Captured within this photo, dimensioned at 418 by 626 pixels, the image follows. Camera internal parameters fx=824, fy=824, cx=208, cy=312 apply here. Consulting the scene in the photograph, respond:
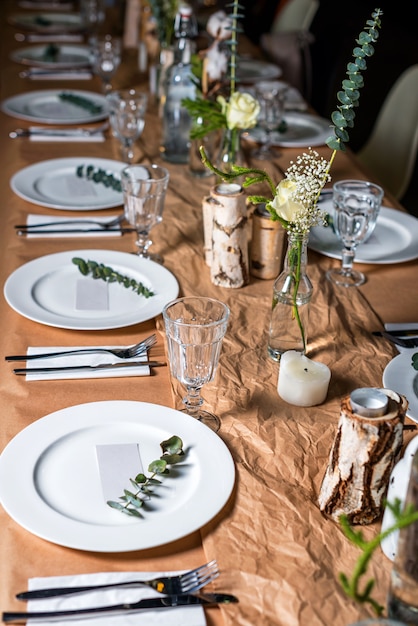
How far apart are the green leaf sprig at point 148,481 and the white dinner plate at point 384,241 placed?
2.40ft

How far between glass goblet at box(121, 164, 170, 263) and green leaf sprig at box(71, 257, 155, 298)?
0.39ft

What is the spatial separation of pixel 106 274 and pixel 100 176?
51cm

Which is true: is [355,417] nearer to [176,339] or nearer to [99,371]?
[176,339]

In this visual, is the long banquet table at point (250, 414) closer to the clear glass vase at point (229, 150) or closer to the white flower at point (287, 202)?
the clear glass vase at point (229, 150)

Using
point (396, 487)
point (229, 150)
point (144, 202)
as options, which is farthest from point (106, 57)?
point (396, 487)

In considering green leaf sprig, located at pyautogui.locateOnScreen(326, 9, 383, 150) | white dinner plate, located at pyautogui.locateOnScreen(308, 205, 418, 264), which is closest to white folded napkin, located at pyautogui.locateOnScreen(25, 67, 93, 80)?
white dinner plate, located at pyautogui.locateOnScreen(308, 205, 418, 264)

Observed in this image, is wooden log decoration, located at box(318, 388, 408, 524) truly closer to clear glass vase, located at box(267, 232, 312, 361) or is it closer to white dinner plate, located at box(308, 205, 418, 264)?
clear glass vase, located at box(267, 232, 312, 361)

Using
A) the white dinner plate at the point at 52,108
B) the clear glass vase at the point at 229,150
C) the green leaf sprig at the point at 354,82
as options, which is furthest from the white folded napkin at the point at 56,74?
the green leaf sprig at the point at 354,82

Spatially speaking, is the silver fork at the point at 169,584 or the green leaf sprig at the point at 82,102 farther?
the green leaf sprig at the point at 82,102

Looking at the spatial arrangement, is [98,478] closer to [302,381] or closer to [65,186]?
[302,381]

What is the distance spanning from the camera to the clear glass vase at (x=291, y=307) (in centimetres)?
120

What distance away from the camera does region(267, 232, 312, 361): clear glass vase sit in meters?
1.20

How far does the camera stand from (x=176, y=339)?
1.08 metres

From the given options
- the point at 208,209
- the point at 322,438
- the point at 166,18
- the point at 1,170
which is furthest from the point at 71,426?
the point at 166,18
